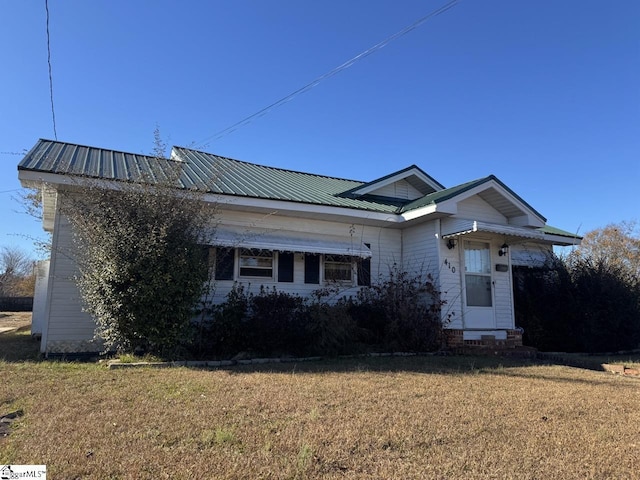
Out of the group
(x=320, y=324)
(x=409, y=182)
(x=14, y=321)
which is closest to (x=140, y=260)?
(x=320, y=324)

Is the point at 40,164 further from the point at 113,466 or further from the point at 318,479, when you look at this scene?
the point at 318,479

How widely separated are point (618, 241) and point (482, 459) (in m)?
37.4

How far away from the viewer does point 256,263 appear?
10.7m

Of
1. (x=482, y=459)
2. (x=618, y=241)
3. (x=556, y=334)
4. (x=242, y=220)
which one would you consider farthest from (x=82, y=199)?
(x=618, y=241)

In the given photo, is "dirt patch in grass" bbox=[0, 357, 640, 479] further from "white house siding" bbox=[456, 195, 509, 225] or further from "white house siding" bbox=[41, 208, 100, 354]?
"white house siding" bbox=[456, 195, 509, 225]

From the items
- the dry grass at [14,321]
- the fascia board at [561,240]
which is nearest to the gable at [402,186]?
the fascia board at [561,240]

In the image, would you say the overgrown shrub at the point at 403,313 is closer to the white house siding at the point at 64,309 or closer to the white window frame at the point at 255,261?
the white window frame at the point at 255,261

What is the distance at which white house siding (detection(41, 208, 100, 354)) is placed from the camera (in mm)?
8547

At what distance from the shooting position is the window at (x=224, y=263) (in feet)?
33.0

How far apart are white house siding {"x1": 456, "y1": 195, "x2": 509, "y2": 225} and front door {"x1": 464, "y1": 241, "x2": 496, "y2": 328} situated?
0.71 metres

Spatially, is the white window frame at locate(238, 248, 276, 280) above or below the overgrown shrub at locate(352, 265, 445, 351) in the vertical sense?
above

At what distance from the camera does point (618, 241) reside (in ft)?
111

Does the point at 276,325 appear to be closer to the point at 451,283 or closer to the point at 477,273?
the point at 451,283

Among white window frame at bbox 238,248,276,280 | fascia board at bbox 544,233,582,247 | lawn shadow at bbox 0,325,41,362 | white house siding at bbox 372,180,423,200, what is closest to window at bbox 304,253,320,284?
white window frame at bbox 238,248,276,280
